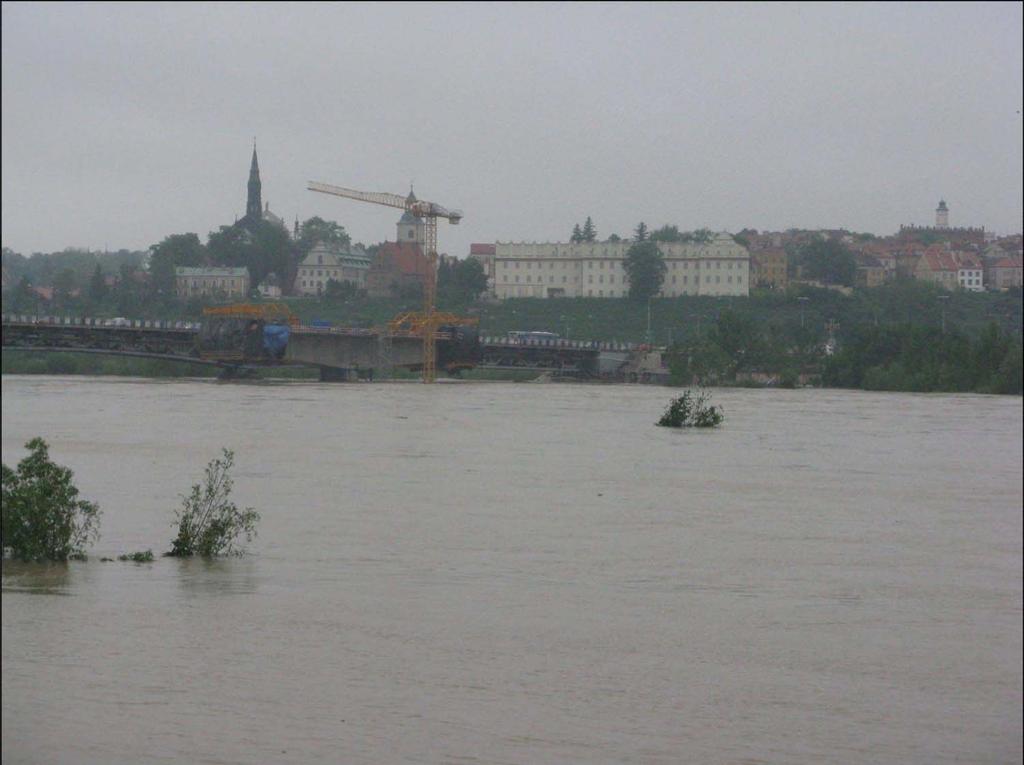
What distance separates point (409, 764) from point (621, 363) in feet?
110

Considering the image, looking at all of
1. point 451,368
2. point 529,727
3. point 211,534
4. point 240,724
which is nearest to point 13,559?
point 211,534

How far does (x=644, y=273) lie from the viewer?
39.8 m

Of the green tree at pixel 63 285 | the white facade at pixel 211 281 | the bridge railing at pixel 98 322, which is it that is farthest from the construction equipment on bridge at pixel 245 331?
the green tree at pixel 63 285

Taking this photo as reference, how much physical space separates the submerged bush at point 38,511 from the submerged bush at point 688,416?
20418 mm

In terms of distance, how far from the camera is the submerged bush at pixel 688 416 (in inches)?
1196

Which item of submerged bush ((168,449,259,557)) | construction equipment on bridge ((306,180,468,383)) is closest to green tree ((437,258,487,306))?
construction equipment on bridge ((306,180,468,383))

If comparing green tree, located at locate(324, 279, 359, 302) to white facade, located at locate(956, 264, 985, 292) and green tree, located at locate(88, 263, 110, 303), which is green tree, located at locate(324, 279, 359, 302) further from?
white facade, located at locate(956, 264, 985, 292)

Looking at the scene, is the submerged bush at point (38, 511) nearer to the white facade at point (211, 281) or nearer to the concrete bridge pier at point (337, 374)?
the concrete bridge pier at point (337, 374)

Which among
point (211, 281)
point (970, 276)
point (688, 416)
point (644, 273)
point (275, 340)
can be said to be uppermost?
point (970, 276)

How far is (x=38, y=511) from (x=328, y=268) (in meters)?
44.5

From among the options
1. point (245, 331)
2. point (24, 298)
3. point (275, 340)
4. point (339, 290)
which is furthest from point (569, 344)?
point (339, 290)

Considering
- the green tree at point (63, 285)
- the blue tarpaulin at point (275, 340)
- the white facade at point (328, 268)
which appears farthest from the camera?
the white facade at point (328, 268)

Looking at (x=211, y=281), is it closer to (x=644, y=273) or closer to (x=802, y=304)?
(x=644, y=273)

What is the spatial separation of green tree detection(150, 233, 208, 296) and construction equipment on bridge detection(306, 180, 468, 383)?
24.1ft
